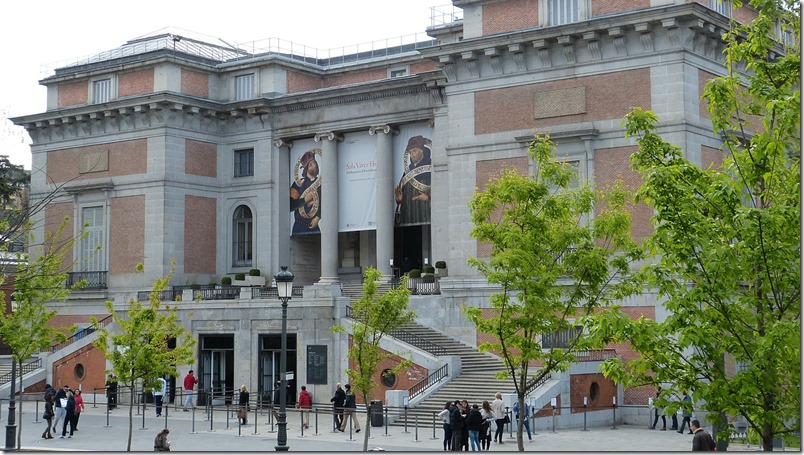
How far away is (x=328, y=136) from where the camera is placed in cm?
5041

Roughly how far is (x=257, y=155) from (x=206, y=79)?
456cm

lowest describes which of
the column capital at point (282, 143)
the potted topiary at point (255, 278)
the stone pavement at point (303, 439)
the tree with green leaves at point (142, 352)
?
the stone pavement at point (303, 439)

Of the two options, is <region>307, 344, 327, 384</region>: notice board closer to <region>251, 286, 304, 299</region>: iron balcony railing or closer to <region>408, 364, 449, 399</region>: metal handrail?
<region>251, 286, 304, 299</region>: iron balcony railing

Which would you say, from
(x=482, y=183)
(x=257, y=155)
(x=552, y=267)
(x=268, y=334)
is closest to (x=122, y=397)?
(x=268, y=334)

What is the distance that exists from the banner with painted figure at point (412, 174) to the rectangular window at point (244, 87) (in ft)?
28.3

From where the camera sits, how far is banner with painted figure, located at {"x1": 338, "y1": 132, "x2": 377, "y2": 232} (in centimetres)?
4925

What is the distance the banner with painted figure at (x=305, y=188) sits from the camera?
51.2 meters

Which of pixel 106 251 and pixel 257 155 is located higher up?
pixel 257 155

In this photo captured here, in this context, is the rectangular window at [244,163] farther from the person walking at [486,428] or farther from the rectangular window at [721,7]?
the person walking at [486,428]

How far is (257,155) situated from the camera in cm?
5259

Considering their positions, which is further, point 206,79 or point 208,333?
point 206,79

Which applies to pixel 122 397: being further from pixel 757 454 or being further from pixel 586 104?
pixel 757 454

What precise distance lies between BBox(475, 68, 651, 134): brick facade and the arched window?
51.2 feet

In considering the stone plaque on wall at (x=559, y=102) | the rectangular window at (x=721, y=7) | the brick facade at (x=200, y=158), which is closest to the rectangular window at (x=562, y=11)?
the stone plaque on wall at (x=559, y=102)
